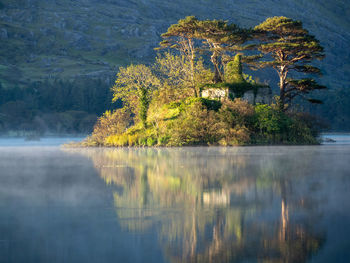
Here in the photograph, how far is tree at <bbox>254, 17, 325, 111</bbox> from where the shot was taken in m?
45.6

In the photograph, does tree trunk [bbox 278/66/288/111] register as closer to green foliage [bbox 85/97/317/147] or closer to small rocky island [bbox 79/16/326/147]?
small rocky island [bbox 79/16/326/147]

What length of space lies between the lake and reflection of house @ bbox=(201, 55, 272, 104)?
28531 mm

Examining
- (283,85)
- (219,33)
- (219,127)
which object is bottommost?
(219,127)

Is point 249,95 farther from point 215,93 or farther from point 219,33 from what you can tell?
point 219,33

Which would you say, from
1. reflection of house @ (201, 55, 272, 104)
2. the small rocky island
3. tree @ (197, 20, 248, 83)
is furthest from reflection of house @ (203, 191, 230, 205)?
tree @ (197, 20, 248, 83)

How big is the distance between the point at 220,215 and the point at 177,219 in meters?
0.87

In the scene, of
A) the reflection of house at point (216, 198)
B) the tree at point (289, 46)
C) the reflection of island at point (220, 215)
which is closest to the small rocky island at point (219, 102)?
the tree at point (289, 46)

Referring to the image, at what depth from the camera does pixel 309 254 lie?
264 inches

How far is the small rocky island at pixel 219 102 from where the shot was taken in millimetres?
39594

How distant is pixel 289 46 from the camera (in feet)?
149

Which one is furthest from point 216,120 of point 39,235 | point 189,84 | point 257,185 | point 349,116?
point 349,116

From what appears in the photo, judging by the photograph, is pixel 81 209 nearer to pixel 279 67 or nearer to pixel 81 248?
pixel 81 248

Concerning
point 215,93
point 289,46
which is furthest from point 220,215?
point 289,46

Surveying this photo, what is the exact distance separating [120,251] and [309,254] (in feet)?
8.44
